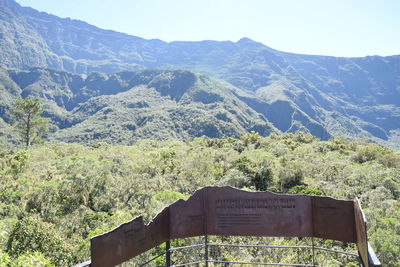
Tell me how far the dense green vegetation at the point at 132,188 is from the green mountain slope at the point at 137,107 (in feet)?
252

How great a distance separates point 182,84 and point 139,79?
32.8m

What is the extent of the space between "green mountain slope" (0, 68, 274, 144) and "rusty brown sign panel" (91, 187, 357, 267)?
89911mm

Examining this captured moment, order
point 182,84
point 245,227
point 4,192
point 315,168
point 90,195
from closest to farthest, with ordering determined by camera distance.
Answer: point 245,227, point 4,192, point 90,195, point 315,168, point 182,84

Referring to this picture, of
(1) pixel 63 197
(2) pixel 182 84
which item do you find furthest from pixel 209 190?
(2) pixel 182 84

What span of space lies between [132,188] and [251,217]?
9.89 m

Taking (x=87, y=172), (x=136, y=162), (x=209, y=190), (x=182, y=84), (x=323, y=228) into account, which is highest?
(x=182, y=84)

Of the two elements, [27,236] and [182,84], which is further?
[182,84]

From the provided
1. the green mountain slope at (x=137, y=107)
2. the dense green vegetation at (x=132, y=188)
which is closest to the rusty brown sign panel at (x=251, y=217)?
the dense green vegetation at (x=132, y=188)

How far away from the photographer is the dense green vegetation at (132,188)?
332 inches

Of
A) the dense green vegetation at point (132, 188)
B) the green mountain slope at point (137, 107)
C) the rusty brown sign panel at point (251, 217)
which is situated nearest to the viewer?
the rusty brown sign panel at point (251, 217)

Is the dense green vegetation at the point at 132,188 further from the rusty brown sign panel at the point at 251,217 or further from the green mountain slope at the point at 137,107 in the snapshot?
the green mountain slope at the point at 137,107

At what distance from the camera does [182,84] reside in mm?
172125

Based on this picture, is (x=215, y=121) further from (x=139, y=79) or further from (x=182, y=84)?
(x=139, y=79)

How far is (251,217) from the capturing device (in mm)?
4809
